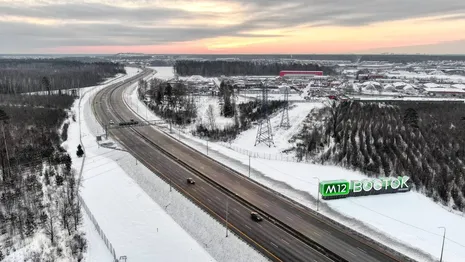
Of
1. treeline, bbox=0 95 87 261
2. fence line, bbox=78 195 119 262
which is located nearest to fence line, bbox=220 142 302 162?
treeline, bbox=0 95 87 261

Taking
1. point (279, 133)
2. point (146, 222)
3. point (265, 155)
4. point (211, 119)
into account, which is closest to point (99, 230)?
point (146, 222)

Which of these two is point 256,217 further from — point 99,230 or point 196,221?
point 99,230

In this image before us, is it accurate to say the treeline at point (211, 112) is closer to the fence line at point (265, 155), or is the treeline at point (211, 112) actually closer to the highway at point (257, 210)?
the fence line at point (265, 155)

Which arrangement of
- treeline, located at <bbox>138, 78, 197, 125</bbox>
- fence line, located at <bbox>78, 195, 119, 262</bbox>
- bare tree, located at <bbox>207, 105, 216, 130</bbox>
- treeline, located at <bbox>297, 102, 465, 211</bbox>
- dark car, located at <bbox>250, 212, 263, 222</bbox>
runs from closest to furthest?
1. fence line, located at <bbox>78, 195, 119, 262</bbox>
2. dark car, located at <bbox>250, 212, 263, 222</bbox>
3. treeline, located at <bbox>297, 102, 465, 211</bbox>
4. bare tree, located at <bbox>207, 105, 216, 130</bbox>
5. treeline, located at <bbox>138, 78, 197, 125</bbox>

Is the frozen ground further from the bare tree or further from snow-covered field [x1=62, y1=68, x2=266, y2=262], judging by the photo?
snow-covered field [x1=62, y1=68, x2=266, y2=262]

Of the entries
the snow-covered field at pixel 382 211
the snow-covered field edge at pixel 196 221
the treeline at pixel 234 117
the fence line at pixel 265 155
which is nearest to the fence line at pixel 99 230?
the snow-covered field edge at pixel 196 221

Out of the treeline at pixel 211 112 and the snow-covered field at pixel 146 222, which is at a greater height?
the treeline at pixel 211 112
